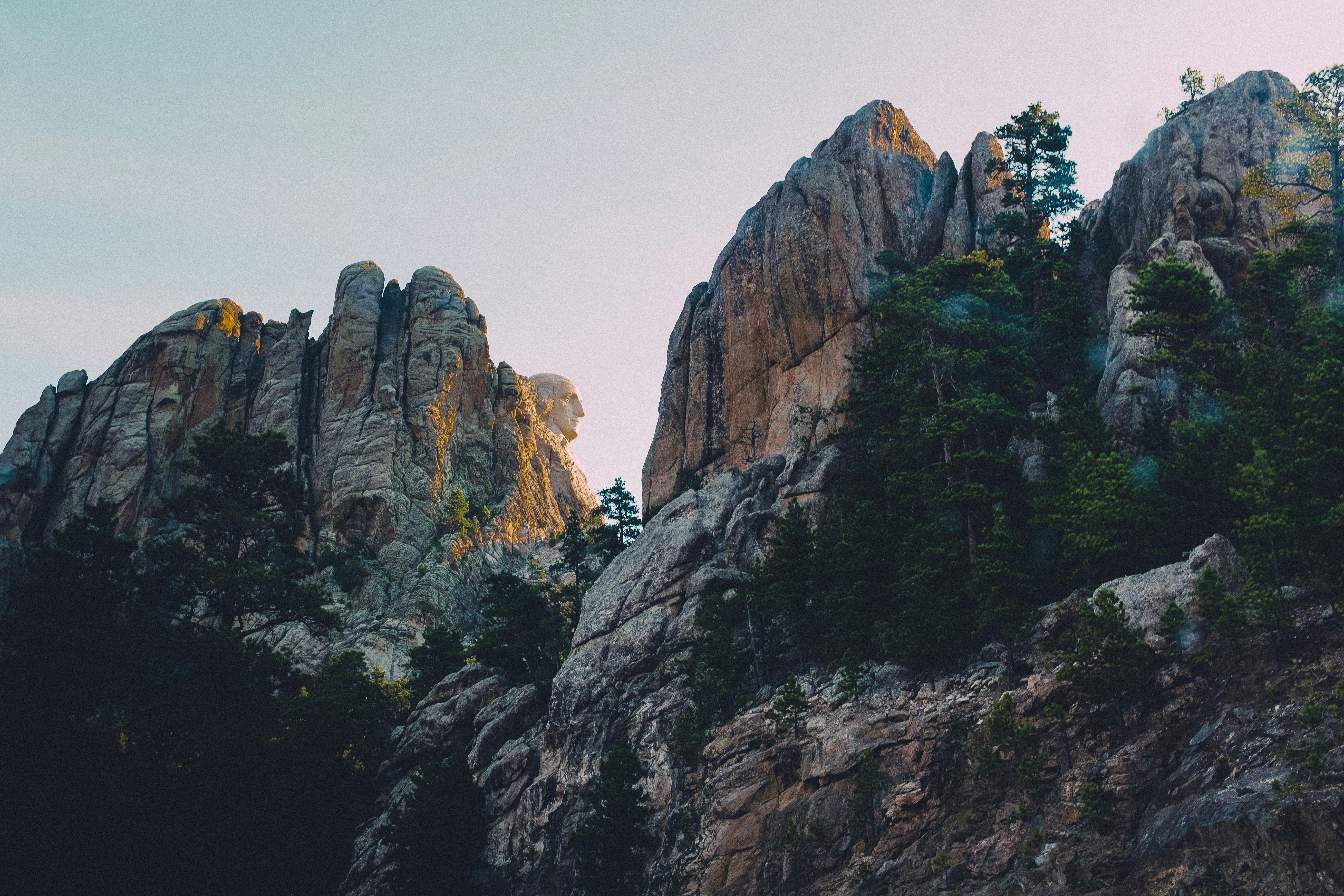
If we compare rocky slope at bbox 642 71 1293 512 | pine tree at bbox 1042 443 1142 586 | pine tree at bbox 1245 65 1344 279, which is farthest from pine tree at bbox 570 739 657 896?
pine tree at bbox 1245 65 1344 279

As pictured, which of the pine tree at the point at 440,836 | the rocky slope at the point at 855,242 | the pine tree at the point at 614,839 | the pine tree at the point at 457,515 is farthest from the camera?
the pine tree at the point at 457,515

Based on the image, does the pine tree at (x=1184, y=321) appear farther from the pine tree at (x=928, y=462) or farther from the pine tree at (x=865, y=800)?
the pine tree at (x=865, y=800)

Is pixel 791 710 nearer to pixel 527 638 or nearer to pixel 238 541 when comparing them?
pixel 238 541

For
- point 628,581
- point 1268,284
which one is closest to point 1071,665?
point 1268,284

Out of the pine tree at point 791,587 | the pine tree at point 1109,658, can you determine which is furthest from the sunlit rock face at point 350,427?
the pine tree at point 1109,658

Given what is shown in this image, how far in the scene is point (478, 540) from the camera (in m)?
90.1

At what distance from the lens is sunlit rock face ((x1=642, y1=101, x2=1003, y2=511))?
61.7 meters

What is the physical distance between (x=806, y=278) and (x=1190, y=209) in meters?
21.6

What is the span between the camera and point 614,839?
38406 millimetres

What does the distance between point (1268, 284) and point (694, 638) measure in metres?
26.4

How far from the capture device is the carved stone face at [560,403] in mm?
127312

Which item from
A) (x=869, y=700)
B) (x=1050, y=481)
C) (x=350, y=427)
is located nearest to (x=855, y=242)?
(x=1050, y=481)

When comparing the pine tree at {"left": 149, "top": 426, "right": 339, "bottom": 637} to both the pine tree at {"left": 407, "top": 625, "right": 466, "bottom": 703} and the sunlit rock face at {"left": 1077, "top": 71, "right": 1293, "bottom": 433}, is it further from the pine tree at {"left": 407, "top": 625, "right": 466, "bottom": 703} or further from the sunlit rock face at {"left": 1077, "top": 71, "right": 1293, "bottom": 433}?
the sunlit rock face at {"left": 1077, "top": 71, "right": 1293, "bottom": 433}

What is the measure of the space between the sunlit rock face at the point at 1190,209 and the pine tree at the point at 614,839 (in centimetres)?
2383
